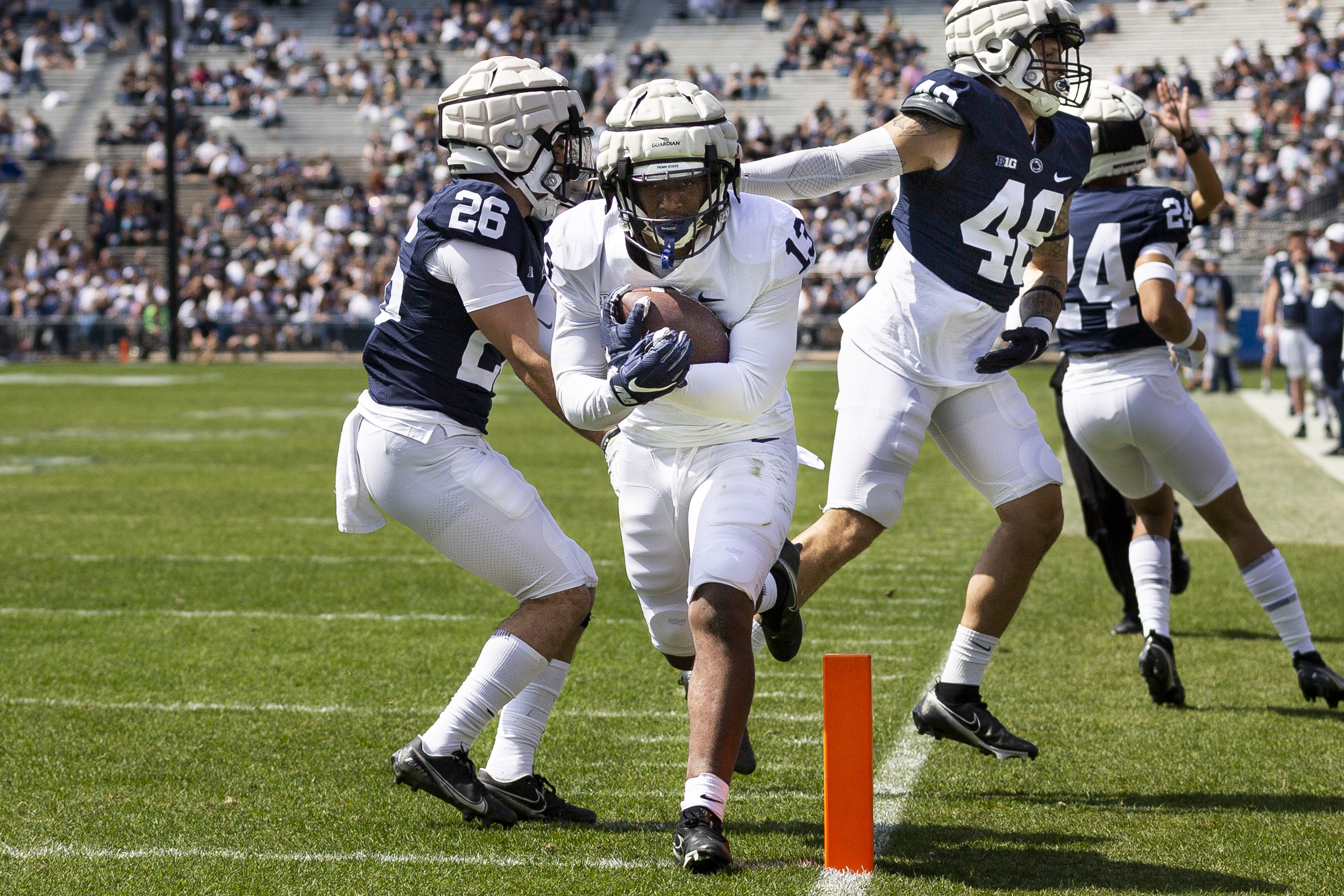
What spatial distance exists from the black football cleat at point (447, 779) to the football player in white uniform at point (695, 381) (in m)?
0.59

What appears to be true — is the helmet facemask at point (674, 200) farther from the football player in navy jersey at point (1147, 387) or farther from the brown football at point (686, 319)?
the football player in navy jersey at point (1147, 387)

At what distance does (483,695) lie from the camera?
362cm

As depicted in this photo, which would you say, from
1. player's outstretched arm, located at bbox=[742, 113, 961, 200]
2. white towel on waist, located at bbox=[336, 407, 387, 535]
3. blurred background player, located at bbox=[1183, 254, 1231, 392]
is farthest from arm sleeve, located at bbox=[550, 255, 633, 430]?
blurred background player, located at bbox=[1183, 254, 1231, 392]

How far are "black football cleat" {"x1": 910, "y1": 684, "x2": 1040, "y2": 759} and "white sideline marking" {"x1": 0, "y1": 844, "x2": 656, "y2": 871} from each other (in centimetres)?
115

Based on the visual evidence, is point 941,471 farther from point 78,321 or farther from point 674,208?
point 78,321

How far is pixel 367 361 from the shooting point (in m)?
3.96

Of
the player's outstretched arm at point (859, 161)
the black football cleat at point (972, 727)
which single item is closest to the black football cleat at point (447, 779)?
the black football cleat at point (972, 727)

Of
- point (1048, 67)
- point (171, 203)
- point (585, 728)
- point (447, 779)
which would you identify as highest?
point (1048, 67)

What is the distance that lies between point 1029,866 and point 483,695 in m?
1.33

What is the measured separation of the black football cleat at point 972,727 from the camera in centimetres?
415

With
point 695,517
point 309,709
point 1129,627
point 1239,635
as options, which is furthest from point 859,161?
point 1239,635

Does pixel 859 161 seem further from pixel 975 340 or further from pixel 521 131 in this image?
pixel 521 131

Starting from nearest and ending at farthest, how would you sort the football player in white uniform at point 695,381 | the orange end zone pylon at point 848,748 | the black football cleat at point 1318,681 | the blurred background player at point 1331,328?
the orange end zone pylon at point 848,748 < the football player in white uniform at point 695,381 < the black football cleat at point 1318,681 < the blurred background player at point 1331,328

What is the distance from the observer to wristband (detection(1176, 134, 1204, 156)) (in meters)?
5.24
